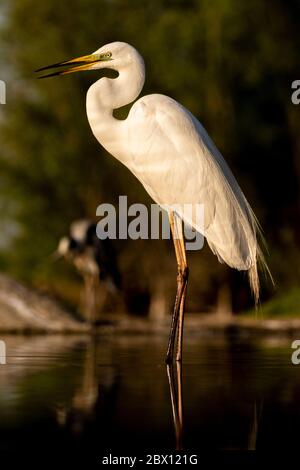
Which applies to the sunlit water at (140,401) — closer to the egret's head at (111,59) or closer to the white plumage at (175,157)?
the white plumage at (175,157)

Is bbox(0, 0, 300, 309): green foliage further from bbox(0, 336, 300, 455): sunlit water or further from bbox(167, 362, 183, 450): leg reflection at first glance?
bbox(167, 362, 183, 450): leg reflection

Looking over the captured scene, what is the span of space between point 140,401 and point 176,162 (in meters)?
2.70

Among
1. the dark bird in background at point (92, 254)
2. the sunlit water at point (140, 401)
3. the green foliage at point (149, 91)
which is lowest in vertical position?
the sunlit water at point (140, 401)

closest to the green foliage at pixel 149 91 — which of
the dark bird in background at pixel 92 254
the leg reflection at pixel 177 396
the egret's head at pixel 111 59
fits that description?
the dark bird in background at pixel 92 254

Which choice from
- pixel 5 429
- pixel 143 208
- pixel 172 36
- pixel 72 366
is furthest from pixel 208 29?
pixel 5 429

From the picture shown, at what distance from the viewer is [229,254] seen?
244 inches

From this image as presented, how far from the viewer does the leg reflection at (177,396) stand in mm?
3258

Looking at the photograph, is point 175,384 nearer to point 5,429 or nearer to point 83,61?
point 5,429

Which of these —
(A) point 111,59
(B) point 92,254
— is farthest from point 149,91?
(A) point 111,59

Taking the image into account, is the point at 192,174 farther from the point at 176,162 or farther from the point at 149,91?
the point at 149,91

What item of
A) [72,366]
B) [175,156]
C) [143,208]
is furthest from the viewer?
[143,208]

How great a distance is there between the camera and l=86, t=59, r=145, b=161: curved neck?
262 inches

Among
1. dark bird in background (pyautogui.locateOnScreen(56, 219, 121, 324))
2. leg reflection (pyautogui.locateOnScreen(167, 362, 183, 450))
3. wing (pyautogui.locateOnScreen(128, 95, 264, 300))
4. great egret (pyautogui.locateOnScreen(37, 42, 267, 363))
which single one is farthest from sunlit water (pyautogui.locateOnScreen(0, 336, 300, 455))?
dark bird in background (pyautogui.locateOnScreen(56, 219, 121, 324))

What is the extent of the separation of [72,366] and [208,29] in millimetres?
10619
